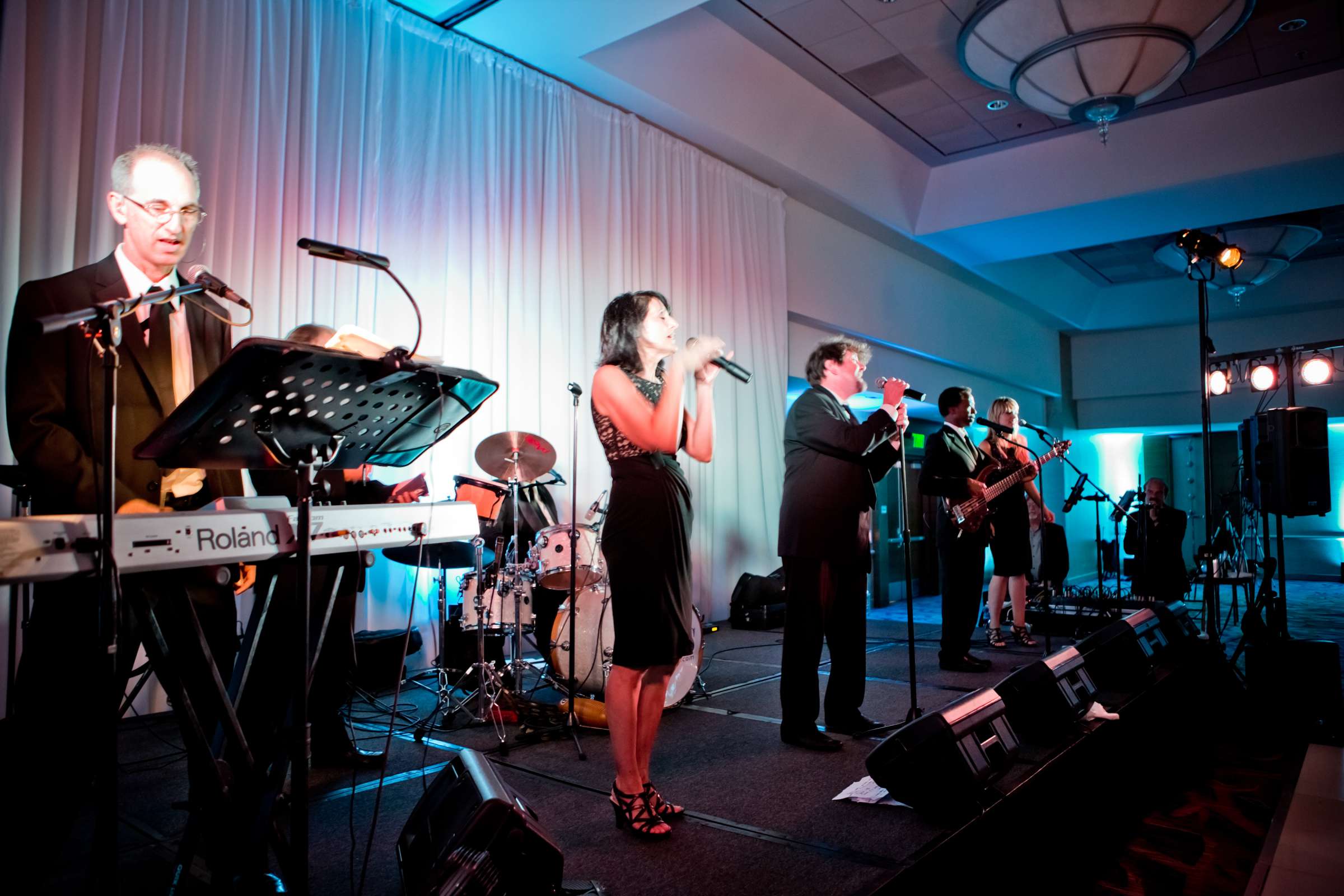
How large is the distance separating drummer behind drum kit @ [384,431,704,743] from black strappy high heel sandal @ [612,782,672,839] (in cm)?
138

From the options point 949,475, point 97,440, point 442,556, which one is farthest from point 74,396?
point 949,475

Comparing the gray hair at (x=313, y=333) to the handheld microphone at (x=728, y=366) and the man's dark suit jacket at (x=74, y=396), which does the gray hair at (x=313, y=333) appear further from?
the handheld microphone at (x=728, y=366)

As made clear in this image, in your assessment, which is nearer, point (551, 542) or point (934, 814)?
point (934, 814)

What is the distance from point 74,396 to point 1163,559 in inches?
372

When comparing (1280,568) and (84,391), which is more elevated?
(84,391)

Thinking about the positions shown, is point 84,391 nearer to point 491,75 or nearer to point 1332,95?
point 491,75

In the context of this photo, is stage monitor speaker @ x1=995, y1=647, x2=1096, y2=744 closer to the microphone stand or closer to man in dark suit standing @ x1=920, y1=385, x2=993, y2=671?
man in dark suit standing @ x1=920, y1=385, x2=993, y2=671

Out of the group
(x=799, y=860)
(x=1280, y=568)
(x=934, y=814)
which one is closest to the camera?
(x=799, y=860)

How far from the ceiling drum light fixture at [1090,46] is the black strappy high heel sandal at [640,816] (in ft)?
16.7

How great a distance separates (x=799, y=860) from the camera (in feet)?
7.47

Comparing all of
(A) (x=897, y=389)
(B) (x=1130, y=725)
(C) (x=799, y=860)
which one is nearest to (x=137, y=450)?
(C) (x=799, y=860)

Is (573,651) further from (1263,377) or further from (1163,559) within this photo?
(1163,559)

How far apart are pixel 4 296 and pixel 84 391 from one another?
213 cm

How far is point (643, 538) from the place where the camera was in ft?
7.80
